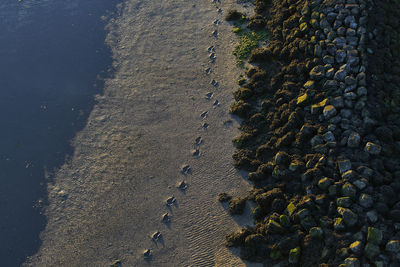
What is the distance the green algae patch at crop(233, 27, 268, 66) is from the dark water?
739 cm

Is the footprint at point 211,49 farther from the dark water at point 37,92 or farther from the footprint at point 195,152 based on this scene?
the footprint at point 195,152

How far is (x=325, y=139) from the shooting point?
13.1m

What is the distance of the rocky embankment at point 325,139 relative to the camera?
36.5 feet

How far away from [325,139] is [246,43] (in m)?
8.18

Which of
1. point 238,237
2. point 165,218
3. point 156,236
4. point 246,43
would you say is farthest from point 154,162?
point 246,43

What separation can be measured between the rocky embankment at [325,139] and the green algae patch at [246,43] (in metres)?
1.19

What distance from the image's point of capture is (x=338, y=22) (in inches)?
605

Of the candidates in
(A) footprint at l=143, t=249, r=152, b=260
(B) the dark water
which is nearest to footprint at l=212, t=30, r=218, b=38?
(B) the dark water

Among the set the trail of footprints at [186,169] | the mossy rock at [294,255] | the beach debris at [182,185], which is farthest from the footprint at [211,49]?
the mossy rock at [294,255]

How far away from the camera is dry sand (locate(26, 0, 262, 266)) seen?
13406 mm

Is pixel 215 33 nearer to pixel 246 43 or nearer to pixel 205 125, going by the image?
pixel 246 43

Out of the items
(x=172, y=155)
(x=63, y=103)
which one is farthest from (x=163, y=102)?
(x=63, y=103)

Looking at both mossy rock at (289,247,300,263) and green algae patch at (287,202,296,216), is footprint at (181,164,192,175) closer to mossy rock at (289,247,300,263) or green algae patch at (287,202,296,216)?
green algae patch at (287,202,296,216)

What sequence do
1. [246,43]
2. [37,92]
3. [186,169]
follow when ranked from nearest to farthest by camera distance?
1. [186,169]
2. [246,43]
3. [37,92]
